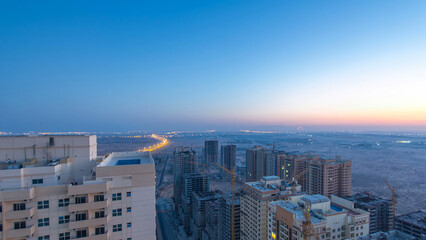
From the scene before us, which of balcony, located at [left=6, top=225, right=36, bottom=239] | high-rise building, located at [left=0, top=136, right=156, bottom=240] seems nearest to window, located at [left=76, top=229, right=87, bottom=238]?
high-rise building, located at [left=0, top=136, right=156, bottom=240]

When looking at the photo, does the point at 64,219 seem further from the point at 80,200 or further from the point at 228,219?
the point at 228,219

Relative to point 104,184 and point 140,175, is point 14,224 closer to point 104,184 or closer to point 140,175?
point 104,184

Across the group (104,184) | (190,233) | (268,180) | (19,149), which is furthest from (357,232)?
(190,233)

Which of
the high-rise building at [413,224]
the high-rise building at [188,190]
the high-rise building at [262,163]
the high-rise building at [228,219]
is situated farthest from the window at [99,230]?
the high-rise building at [262,163]

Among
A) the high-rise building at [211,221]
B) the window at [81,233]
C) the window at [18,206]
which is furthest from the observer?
the high-rise building at [211,221]

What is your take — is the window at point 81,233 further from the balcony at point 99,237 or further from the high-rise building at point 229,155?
the high-rise building at point 229,155

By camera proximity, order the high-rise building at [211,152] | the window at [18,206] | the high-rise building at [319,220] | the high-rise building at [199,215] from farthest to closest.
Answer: the high-rise building at [211,152]
the high-rise building at [199,215]
the high-rise building at [319,220]
the window at [18,206]
